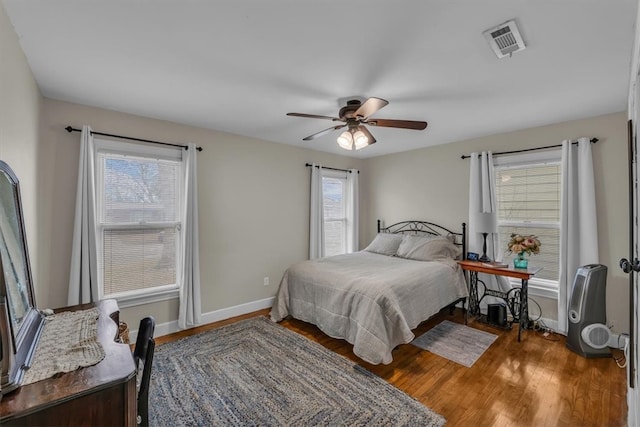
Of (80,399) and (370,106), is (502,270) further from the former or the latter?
(80,399)

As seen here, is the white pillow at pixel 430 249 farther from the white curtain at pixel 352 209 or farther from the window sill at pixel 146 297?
the window sill at pixel 146 297

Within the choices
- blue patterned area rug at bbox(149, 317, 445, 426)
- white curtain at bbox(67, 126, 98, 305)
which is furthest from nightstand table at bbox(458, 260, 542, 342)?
white curtain at bbox(67, 126, 98, 305)

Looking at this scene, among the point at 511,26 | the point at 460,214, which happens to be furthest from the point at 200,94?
the point at 460,214

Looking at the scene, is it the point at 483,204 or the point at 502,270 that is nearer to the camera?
the point at 502,270

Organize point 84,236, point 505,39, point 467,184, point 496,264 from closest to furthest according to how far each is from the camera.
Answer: point 505,39 → point 84,236 → point 496,264 → point 467,184

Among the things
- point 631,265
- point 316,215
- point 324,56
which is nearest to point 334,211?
point 316,215

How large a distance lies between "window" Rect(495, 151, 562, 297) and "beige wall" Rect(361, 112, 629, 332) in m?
0.20

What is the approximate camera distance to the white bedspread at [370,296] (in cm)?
255

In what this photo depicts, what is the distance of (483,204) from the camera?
3.69m

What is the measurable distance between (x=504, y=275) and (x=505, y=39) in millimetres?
2398

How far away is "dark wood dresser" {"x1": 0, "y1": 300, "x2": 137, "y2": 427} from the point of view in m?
0.93

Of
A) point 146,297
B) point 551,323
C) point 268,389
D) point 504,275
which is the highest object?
point 504,275

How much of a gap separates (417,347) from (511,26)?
107 inches

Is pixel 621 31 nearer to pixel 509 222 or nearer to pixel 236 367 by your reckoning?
pixel 509 222
